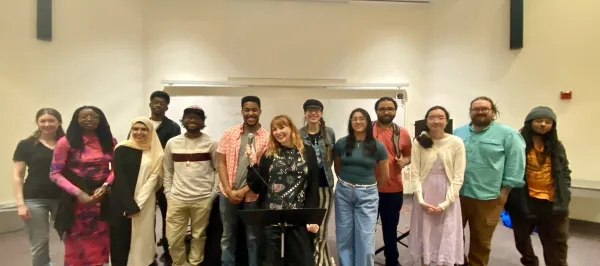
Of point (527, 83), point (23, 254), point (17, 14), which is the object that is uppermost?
point (17, 14)

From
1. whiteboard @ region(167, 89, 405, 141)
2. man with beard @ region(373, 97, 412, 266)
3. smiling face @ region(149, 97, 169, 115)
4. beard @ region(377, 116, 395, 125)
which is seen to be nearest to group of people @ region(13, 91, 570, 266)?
man with beard @ region(373, 97, 412, 266)

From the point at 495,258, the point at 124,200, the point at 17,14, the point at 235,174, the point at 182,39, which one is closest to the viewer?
the point at 124,200

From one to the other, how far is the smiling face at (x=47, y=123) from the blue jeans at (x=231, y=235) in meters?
1.49

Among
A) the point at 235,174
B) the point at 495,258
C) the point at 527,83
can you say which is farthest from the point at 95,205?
the point at 527,83

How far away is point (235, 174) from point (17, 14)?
12.8 ft

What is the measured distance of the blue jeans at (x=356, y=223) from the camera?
2535 millimetres

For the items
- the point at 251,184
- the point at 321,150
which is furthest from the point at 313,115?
the point at 251,184

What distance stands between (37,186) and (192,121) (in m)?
1.34

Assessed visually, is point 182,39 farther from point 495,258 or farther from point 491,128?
point 495,258

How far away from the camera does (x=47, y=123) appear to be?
2.54m

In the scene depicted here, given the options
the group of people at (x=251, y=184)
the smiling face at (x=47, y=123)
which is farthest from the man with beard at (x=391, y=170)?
the smiling face at (x=47, y=123)

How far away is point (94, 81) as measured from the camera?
4.67 m

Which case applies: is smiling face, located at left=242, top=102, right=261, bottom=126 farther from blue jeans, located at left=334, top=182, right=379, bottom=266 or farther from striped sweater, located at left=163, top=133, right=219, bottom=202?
blue jeans, located at left=334, top=182, right=379, bottom=266

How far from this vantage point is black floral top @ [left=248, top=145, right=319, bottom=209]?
2287mm
